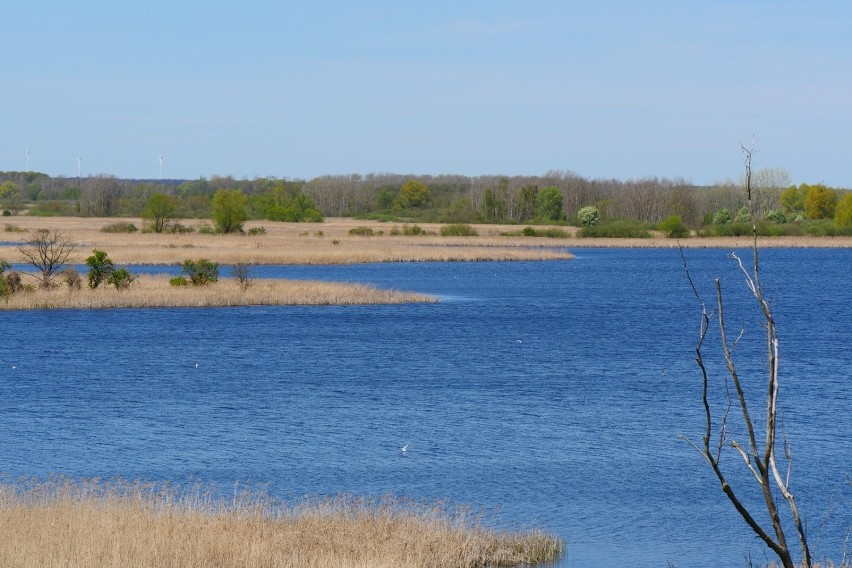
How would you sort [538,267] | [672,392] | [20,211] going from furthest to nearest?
1. [20,211]
2. [538,267]
3. [672,392]

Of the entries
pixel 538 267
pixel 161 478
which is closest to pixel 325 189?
pixel 538 267

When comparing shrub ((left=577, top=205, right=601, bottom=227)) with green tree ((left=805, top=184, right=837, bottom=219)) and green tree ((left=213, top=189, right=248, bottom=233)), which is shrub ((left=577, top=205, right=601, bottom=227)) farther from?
green tree ((left=213, top=189, right=248, bottom=233))

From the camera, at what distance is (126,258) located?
71.8 meters

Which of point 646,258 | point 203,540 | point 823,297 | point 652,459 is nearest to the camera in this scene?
point 203,540

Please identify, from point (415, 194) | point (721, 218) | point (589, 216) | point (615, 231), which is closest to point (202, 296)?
point (615, 231)

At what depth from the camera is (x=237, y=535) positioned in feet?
42.3

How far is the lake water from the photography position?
57.4ft

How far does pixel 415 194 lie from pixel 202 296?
451 feet

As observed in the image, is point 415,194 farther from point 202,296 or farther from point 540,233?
point 202,296

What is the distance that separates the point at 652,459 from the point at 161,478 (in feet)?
28.6

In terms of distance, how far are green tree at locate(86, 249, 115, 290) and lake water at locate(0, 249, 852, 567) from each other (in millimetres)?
2788

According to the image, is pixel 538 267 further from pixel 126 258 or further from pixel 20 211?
pixel 20 211

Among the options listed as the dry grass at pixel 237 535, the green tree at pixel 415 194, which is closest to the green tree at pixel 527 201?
the green tree at pixel 415 194

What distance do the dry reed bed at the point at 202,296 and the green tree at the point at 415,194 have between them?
12902cm
